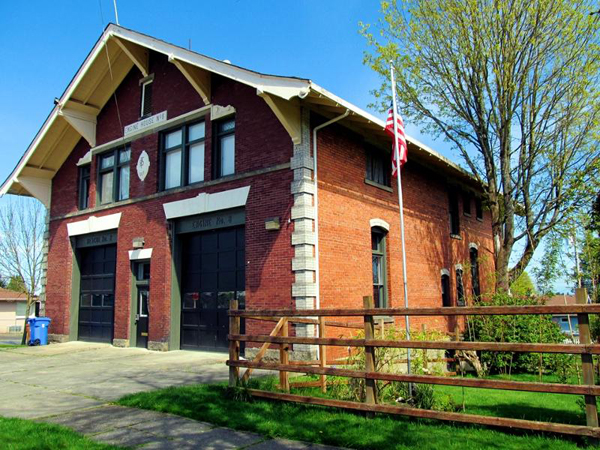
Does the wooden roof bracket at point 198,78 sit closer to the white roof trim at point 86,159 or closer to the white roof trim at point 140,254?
the white roof trim at point 140,254

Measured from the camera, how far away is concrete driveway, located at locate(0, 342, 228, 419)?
795cm

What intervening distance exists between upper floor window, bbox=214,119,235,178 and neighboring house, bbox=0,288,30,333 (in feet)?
133

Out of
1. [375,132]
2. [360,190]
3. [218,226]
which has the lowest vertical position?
[218,226]

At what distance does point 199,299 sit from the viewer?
14.4 meters

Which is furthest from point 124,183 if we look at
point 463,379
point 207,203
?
point 463,379

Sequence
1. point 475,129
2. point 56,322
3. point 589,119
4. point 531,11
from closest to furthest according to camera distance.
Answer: point 531,11 → point 589,119 → point 475,129 → point 56,322

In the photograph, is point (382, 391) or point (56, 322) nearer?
point (382, 391)

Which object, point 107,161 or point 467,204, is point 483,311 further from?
point 467,204

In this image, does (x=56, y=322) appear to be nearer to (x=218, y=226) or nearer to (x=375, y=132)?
(x=218, y=226)

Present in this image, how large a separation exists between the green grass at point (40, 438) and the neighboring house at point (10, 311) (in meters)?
45.9

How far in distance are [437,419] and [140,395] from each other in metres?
4.60

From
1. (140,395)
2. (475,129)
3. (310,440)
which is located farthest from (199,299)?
(475,129)

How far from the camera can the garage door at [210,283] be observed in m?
13.7

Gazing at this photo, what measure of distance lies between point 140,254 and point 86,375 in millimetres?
5416
